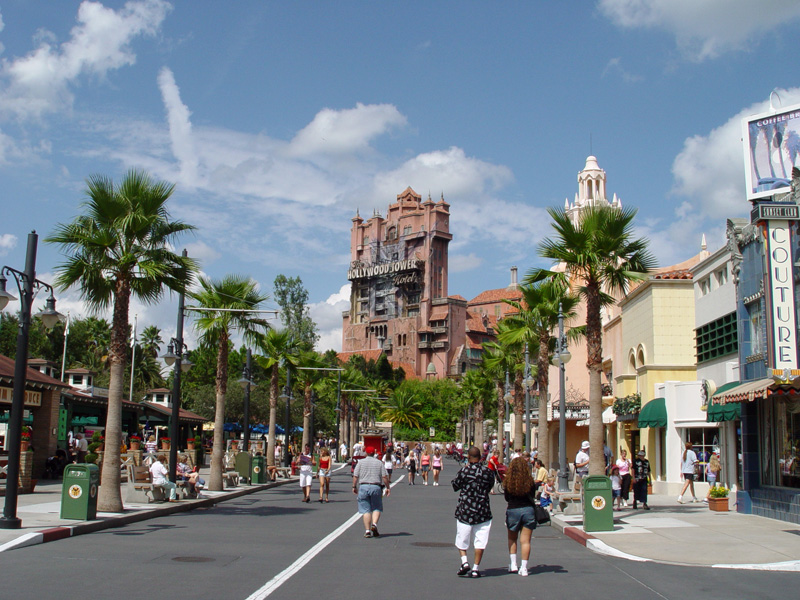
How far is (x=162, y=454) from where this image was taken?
31203 millimetres

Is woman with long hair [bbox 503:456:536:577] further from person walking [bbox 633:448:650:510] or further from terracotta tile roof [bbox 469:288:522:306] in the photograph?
terracotta tile roof [bbox 469:288:522:306]

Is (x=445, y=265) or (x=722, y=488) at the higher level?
(x=445, y=265)

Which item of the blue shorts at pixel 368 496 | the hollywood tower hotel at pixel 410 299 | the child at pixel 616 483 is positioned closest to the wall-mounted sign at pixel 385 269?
the hollywood tower hotel at pixel 410 299

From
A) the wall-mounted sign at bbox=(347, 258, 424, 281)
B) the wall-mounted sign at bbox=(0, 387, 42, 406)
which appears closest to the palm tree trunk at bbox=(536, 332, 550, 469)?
the wall-mounted sign at bbox=(0, 387, 42, 406)

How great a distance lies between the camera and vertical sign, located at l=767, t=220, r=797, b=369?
17000mm

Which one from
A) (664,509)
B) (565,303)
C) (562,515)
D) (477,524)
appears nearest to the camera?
(477,524)

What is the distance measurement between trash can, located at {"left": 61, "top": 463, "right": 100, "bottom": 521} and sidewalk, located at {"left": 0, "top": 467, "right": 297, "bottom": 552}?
172 mm

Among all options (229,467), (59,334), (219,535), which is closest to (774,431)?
(219,535)

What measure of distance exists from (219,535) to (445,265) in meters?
130

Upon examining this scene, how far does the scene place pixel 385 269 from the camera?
148250mm

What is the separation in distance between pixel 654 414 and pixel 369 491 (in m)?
17.6

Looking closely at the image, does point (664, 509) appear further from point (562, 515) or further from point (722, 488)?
point (562, 515)

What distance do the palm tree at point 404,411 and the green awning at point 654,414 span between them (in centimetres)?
8987

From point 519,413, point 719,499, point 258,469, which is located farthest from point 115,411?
point 519,413
